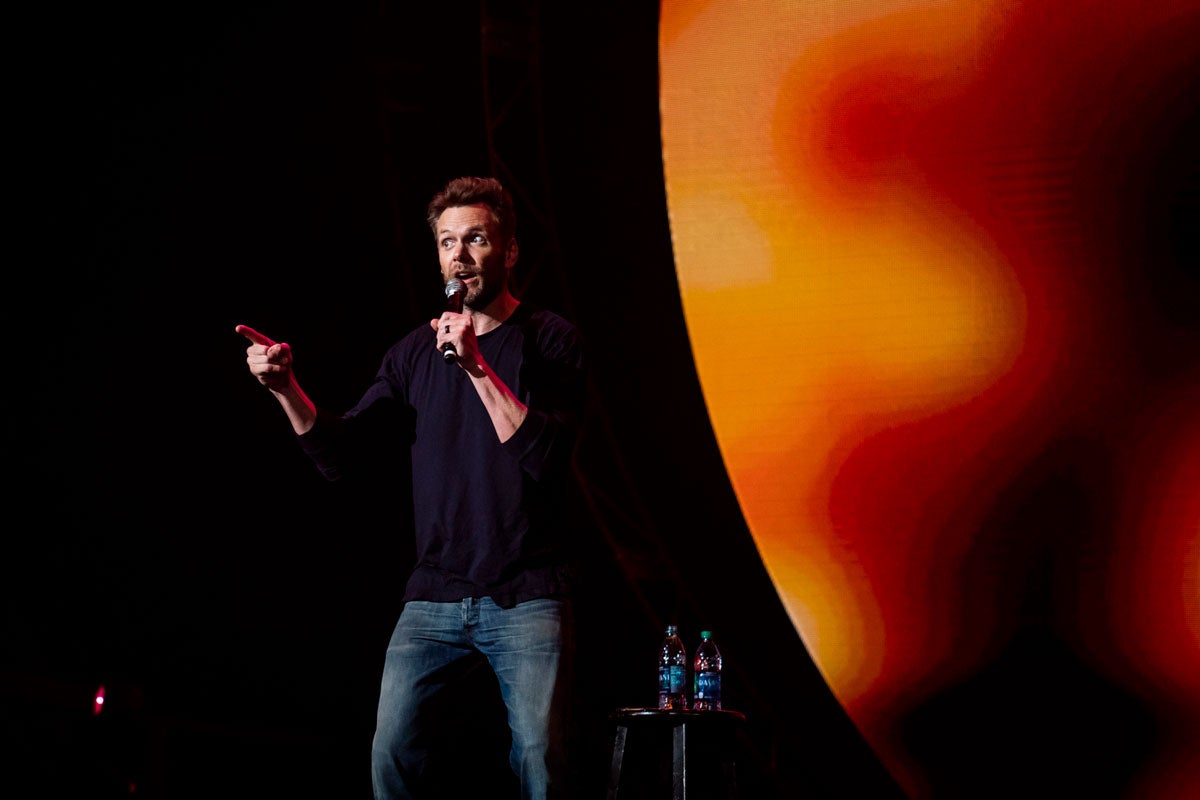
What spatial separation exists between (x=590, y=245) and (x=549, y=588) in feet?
5.12

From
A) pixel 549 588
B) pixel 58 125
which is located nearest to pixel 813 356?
pixel 549 588

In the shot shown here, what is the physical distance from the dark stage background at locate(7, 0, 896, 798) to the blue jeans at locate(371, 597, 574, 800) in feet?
3.66

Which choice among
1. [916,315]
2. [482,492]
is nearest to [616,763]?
[482,492]

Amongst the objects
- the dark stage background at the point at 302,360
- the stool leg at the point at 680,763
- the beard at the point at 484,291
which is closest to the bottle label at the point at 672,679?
the dark stage background at the point at 302,360

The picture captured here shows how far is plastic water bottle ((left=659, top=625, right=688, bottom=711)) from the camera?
118 inches

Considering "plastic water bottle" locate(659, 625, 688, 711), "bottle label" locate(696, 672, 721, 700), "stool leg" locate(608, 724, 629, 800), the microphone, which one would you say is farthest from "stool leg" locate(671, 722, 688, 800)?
the microphone

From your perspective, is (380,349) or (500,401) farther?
(380,349)

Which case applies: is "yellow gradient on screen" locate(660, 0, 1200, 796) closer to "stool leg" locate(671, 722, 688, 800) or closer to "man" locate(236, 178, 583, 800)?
"stool leg" locate(671, 722, 688, 800)

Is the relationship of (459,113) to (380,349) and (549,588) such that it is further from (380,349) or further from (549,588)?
(549,588)

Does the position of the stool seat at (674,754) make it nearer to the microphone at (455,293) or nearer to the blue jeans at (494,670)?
the blue jeans at (494,670)

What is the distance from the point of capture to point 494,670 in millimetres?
2041

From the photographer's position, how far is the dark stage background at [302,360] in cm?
304

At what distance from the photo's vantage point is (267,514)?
314 centimetres

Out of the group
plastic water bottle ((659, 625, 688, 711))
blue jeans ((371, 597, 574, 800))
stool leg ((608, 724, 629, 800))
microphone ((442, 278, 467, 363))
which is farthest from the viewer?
plastic water bottle ((659, 625, 688, 711))
